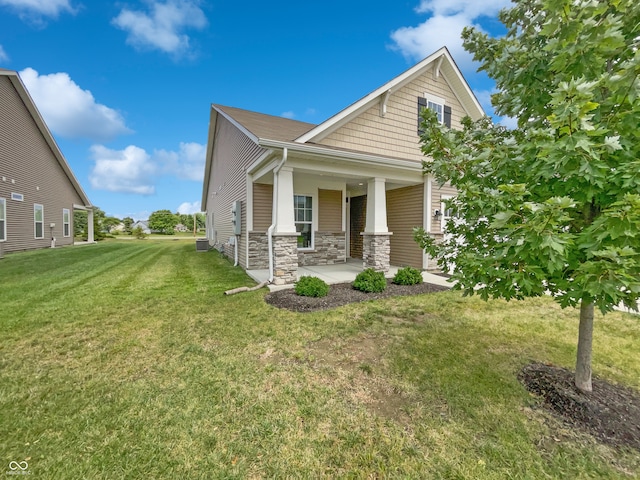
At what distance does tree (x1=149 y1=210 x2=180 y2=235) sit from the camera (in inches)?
1800

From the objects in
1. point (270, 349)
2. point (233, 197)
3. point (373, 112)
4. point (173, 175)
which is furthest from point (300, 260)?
point (173, 175)

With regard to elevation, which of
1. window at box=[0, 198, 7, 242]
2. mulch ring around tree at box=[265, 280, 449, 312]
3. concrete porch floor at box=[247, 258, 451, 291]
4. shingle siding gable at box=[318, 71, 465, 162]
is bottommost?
mulch ring around tree at box=[265, 280, 449, 312]

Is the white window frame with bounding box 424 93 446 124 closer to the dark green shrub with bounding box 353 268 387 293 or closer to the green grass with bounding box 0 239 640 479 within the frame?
the dark green shrub with bounding box 353 268 387 293

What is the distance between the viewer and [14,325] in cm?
426

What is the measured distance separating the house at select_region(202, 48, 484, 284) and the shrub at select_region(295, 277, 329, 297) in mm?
948

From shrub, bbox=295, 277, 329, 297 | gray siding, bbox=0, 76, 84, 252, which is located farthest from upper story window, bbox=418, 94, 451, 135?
gray siding, bbox=0, 76, 84, 252

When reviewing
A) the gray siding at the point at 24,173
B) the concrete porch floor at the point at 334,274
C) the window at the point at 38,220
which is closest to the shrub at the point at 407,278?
the concrete porch floor at the point at 334,274

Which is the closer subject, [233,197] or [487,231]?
[487,231]

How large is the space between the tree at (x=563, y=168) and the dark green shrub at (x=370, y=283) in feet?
12.4

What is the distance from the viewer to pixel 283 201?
6766 millimetres

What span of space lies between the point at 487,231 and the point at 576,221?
2.06ft

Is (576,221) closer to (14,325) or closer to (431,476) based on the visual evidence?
(431,476)

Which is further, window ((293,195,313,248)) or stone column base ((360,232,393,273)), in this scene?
window ((293,195,313,248))

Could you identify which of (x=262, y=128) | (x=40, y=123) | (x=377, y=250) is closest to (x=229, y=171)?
(x=262, y=128)
